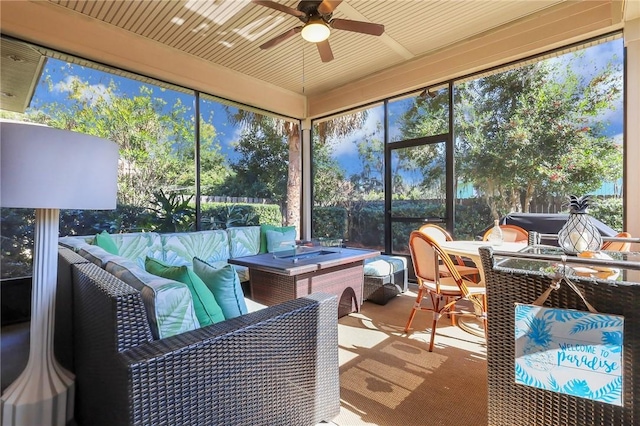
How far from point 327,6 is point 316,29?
0.70 feet

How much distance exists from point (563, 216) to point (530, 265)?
275 centimetres

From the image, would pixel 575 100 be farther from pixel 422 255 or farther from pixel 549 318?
pixel 549 318

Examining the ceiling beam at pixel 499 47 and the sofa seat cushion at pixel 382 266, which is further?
the sofa seat cushion at pixel 382 266

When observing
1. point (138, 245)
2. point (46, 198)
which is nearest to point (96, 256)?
point (46, 198)

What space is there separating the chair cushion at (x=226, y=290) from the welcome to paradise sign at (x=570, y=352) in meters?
1.20

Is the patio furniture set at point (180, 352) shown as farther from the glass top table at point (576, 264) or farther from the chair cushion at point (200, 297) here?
the glass top table at point (576, 264)

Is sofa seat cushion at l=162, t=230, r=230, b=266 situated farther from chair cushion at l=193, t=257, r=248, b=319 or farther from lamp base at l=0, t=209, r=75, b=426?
chair cushion at l=193, t=257, r=248, b=319

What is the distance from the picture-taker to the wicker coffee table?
2.58m

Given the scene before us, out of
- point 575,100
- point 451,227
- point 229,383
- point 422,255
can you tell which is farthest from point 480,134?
point 229,383

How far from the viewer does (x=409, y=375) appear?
207 centimetres

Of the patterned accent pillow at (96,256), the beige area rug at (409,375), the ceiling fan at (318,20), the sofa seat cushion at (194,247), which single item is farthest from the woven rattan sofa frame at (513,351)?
the sofa seat cushion at (194,247)

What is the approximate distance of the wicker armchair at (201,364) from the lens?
0.94 m

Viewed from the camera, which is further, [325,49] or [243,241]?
[243,241]

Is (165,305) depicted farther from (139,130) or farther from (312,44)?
(312,44)
